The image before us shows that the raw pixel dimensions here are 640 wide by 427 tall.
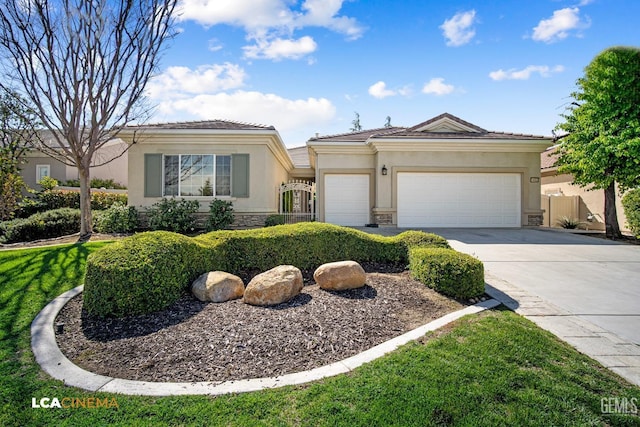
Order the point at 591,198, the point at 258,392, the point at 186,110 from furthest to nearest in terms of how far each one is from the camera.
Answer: the point at 591,198
the point at 186,110
the point at 258,392

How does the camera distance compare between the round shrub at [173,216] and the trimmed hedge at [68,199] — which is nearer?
the round shrub at [173,216]

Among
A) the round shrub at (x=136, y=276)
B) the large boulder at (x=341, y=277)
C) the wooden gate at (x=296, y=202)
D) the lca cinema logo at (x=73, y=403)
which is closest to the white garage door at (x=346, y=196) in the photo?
the wooden gate at (x=296, y=202)

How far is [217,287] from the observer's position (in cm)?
476

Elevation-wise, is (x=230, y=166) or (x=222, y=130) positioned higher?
(x=222, y=130)

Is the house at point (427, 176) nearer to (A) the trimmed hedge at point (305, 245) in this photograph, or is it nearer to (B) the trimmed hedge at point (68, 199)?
(A) the trimmed hedge at point (305, 245)

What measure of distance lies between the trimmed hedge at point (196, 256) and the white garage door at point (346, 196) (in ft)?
24.6

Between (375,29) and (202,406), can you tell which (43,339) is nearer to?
(202,406)

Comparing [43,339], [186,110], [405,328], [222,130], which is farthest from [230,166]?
[405,328]

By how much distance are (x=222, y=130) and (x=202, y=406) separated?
34.2 feet

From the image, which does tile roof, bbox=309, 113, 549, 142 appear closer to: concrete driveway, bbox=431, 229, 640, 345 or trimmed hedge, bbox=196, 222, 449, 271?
concrete driveway, bbox=431, 229, 640, 345

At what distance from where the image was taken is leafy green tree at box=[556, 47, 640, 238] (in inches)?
424

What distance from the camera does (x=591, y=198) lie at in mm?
15461

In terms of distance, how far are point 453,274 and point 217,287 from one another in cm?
343

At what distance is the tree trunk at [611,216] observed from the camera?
12.0 m
